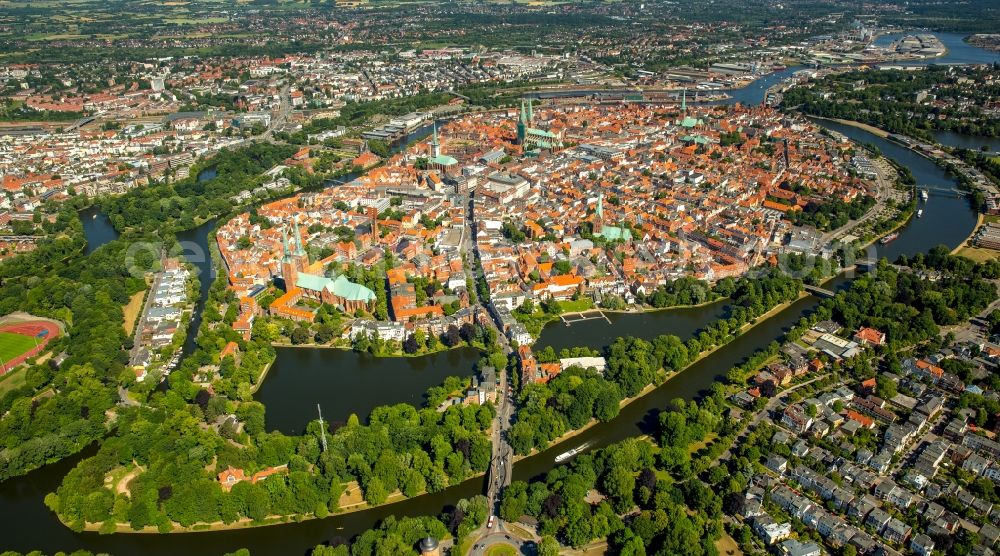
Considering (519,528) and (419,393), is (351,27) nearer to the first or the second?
(419,393)

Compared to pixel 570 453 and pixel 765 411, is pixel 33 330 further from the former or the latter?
pixel 765 411

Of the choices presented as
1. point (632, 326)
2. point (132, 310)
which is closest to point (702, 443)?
point (632, 326)

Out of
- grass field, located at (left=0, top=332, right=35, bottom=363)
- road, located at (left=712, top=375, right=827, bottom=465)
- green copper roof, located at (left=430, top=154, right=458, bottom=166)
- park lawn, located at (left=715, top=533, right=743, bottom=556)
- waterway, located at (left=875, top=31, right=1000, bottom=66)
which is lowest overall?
park lawn, located at (left=715, top=533, right=743, bottom=556)

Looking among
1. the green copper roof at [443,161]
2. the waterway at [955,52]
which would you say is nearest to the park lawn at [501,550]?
the green copper roof at [443,161]

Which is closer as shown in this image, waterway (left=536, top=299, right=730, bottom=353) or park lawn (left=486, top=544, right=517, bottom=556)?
park lawn (left=486, top=544, right=517, bottom=556)

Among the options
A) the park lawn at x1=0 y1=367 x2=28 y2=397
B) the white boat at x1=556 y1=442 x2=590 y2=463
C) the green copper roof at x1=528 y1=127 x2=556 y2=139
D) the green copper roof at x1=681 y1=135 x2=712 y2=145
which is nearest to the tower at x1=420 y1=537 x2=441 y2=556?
the white boat at x1=556 y1=442 x2=590 y2=463

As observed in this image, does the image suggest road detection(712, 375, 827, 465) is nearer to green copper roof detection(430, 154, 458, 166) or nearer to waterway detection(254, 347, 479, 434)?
waterway detection(254, 347, 479, 434)
